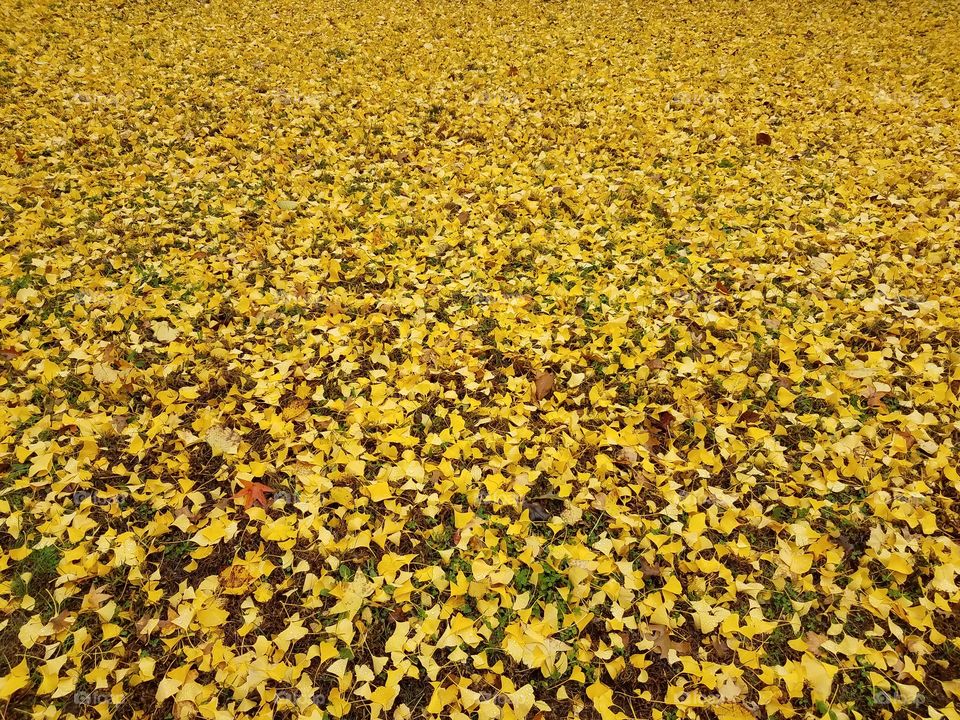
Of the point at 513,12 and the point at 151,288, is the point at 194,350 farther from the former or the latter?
the point at 513,12

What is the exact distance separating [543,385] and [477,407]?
46cm

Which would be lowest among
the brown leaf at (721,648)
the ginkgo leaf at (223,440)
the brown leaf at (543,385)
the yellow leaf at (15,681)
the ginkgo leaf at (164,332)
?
the brown leaf at (721,648)

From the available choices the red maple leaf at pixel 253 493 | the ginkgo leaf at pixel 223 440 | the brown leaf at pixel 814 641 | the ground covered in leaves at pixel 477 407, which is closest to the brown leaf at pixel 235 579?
the ground covered in leaves at pixel 477 407

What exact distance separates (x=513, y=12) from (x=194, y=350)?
30.2 feet

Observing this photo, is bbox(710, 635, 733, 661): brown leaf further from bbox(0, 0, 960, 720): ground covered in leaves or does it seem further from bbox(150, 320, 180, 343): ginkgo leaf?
bbox(150, 320, 180, 343): ginkgo leaf

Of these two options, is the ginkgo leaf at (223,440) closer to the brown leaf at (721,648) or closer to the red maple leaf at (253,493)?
the red maple leaf at (253,493)

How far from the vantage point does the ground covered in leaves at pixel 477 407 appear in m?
2.43

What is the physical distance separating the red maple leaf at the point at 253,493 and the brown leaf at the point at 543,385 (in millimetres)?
1672

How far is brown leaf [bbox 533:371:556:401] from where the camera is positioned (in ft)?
11.7

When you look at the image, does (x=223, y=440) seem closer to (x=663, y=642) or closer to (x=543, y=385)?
(x=543, y=385)

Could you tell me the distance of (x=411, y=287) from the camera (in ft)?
14.3

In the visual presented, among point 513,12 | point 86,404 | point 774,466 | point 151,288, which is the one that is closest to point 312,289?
point 151,288

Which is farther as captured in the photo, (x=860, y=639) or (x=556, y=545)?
(x=556, y=545)

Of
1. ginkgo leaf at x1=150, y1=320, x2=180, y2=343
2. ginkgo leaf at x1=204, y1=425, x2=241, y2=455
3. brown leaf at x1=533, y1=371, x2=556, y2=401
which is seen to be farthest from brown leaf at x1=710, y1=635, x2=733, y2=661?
ginkgo leaf at x1=150, y1=320, x2=180, y2=343
